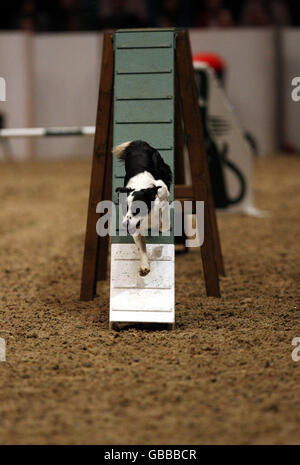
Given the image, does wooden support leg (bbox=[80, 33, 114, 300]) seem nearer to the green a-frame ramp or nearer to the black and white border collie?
the green a-frame ramp

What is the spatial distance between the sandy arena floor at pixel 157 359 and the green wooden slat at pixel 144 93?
1.63 feet

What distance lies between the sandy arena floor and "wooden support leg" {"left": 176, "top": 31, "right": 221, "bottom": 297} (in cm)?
17

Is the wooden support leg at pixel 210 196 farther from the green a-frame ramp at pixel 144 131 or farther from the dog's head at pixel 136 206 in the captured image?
the dog's head at pixel 136 206

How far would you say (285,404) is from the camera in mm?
2258

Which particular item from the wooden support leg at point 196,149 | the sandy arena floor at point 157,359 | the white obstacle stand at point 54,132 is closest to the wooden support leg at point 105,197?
the sandy arena floor at point 157,359

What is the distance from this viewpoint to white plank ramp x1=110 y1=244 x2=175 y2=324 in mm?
2967

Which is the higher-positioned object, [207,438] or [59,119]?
[59,119]

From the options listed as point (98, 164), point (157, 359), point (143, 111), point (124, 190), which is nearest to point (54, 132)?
point (98, 164)

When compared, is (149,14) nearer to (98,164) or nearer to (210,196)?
(210,196)

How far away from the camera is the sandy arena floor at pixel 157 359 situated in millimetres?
2123

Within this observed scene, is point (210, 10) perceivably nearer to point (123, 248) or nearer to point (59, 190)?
point (59, 190)

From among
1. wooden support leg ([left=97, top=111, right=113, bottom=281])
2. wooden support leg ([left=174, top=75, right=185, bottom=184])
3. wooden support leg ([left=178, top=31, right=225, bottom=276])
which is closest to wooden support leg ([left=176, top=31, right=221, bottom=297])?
wooden support leg ([left=178, top=31, right=225, bottom=276])
